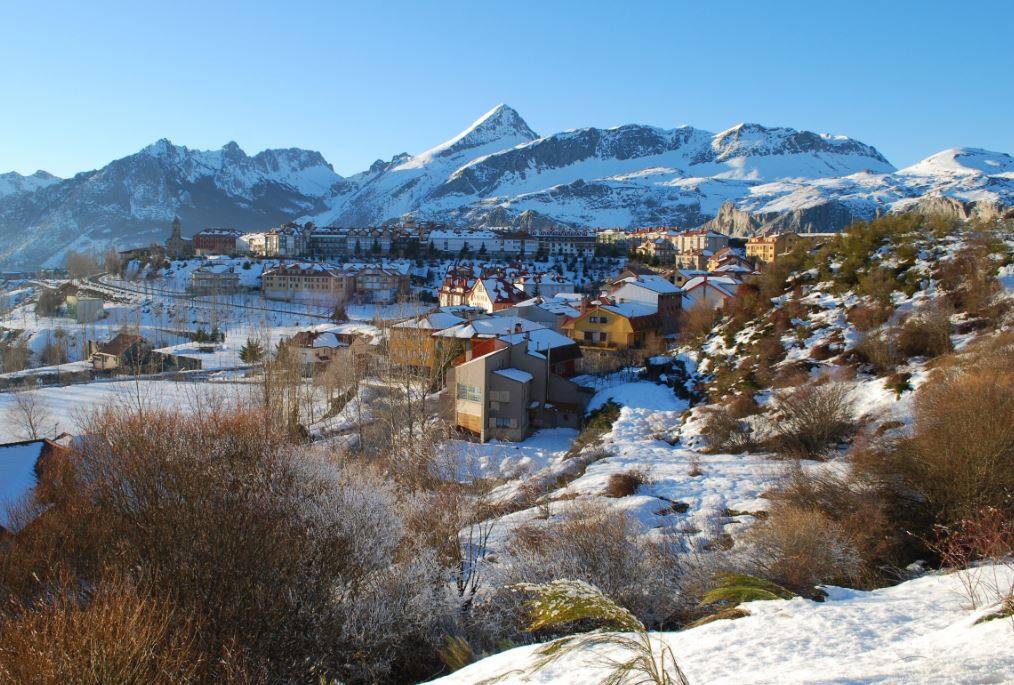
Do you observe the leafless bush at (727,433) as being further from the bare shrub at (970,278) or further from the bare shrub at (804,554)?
the bare shrub at (804,554)

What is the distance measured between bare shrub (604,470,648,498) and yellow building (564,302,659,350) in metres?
17.0

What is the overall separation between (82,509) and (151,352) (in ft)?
119

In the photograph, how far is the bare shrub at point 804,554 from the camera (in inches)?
279

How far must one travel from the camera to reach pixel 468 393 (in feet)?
78.9

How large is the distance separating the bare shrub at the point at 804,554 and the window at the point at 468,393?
53.0ft

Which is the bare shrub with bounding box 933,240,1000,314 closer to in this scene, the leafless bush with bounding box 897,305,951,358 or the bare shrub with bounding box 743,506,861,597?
the leafless bush with bounding box 897,305,951,358

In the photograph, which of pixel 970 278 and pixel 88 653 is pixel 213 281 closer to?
pixel 970 278

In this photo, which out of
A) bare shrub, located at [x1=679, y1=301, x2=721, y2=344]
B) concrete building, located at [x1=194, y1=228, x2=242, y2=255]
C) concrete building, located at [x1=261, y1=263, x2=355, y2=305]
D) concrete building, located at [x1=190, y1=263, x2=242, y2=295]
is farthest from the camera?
concrete building, located at [x1=194, y1=228, x2=242, y2=255]

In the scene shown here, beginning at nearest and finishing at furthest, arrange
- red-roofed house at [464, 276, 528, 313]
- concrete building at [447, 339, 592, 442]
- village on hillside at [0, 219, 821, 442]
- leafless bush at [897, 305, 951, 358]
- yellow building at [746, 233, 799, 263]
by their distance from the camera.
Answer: leafless bush at [897, 305, 951, 358] → concrete building at [447, 339, 592, 442] → village on hillside at [0, 219, 821, 442] → red-roofed house at [464, 276, 528, 313] → yellow building at [746, 233, 799, 263]

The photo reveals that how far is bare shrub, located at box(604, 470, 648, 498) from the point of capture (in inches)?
505

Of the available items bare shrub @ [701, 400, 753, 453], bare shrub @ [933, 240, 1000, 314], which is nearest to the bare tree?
bare shrub @ [701, 400, 753, 453]

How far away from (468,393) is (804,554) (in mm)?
17411

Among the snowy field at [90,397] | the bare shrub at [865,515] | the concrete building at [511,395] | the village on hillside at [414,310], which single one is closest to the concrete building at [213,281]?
the village on hillside at [414,310]

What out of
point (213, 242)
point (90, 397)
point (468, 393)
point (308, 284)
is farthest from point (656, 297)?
point (213, 242)
